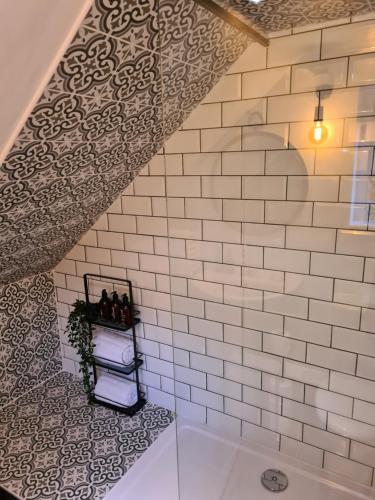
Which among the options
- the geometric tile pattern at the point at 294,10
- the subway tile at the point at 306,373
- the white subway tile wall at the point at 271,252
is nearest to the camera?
the geometric tile pattern at the point at 294,10

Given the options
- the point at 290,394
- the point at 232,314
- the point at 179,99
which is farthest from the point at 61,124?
the point at 290,394

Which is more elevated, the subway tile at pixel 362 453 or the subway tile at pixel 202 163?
the subway tile at pixel 202 163

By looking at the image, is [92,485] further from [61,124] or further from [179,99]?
[179,99]

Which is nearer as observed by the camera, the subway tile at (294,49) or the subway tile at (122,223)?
the subway tile at (294,49)

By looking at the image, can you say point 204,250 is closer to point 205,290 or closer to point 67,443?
point 205,290

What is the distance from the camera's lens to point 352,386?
1.42m

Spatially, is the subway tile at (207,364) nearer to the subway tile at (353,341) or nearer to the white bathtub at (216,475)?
the white bathtub at (216,475)

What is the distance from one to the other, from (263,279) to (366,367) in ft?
1.61

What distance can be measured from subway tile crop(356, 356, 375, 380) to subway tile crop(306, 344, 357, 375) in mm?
18

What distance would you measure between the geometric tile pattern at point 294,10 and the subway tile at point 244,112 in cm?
25

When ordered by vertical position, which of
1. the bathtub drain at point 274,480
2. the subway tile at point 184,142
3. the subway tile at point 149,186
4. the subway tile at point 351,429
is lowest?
the bathtub drain at point 274,480

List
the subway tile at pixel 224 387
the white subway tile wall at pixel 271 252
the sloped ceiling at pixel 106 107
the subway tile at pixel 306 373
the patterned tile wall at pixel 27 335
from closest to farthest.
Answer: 1. the sloped ceiling at pixel 106 107
2. the white subway tile wall at pixel 271 252
3. the subway tile at pixel 306 373
4. the subway tile at pixel 224 387
5. the patterned tile wall at pixel 27 335

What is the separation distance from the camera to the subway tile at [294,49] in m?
1.24

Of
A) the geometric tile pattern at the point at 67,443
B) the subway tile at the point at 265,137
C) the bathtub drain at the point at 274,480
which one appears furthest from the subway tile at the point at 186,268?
the bathtub drain at the point at 274,480
